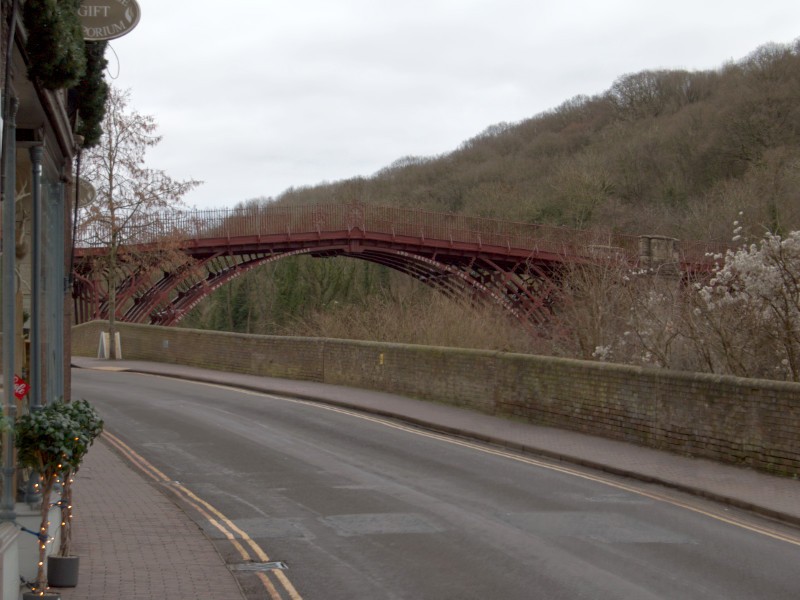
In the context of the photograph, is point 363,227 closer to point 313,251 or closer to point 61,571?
point 313,251

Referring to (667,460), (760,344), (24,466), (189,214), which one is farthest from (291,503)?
(189,214)

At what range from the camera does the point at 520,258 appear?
138 ft

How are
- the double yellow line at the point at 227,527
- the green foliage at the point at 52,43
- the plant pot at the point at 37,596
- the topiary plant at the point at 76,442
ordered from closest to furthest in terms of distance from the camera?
the plant pot at the point at 37,596, the topiary plant at the point at 76,442, the green foliage at the point at 52,43, the double yellow line at the point at 227,527

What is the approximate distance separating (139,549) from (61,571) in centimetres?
170

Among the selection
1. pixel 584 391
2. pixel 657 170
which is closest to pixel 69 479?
pixel 584 391

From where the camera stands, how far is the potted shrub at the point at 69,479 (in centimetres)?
666

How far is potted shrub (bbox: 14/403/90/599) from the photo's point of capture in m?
6.36

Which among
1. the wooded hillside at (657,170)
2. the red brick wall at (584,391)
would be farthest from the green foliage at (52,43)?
the wooded hillside at (657,170)

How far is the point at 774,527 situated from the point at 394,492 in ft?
14.8

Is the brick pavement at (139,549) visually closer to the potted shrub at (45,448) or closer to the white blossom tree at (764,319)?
the potted shrub at (45,448)

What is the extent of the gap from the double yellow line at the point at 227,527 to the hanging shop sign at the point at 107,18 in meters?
5.44

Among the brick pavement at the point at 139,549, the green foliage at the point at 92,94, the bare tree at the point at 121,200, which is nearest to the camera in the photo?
the brick pavement at the point at 139,549

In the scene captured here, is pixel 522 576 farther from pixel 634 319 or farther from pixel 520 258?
pixel 520 258

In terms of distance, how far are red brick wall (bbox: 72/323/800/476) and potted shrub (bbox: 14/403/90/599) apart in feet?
31.4
